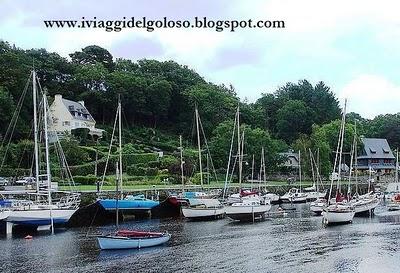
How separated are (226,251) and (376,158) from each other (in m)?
100

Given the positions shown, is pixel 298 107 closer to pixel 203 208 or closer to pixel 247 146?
pixel 247 146

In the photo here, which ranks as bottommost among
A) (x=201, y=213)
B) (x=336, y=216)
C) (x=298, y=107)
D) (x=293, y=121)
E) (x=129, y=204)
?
(x=336, y=216)

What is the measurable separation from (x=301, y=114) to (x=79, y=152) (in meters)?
64.9

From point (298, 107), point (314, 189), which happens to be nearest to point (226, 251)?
point (314, 189)

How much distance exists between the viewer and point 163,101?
383 ft

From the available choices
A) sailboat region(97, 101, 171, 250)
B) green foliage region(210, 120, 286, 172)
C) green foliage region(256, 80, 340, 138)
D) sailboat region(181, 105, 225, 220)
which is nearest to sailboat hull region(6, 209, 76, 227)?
sailboat region(97, 101, 171, 250)

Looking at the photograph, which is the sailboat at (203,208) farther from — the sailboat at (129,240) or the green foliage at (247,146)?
the green foliage at (247,146)

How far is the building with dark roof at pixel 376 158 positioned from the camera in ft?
419

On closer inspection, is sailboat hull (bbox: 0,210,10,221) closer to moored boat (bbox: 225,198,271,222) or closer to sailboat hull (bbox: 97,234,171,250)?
sailboat hull (bbox: 97,234,171,250)

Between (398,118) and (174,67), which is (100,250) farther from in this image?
(398,118)

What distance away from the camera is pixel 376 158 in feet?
423

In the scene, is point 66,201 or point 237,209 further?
point 237,209

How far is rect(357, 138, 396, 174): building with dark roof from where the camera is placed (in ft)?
419

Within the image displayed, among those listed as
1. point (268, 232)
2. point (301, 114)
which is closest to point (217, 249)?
point (268, 232)
